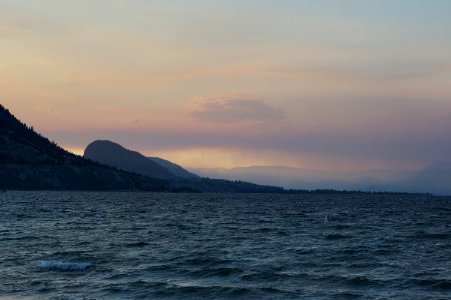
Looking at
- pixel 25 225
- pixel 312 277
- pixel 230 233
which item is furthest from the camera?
pixel 25 225

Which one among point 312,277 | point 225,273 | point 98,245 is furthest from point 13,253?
point 312,277

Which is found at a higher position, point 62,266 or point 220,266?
point 220,266

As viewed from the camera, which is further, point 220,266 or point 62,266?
point 220,266

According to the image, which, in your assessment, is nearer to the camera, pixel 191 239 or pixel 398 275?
pixel 398 275

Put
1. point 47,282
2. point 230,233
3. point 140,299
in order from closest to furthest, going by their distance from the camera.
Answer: point 140,299 < point 47,282 < point 230,233

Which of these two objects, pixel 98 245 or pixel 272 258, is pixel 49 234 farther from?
pixel 272 258

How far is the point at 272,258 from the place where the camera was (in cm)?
5669

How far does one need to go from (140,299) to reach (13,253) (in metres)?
23.7

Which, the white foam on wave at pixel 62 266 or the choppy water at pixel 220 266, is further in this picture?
the white foam on wave at pixel 62 266

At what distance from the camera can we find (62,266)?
4875 centimetres

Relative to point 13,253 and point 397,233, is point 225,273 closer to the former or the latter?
point 13,253

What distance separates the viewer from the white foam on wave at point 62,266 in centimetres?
4822

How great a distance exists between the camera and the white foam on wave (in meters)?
48.2

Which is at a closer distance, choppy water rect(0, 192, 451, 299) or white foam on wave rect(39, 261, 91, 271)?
choppy water rect(0, 192, 451, 299)
